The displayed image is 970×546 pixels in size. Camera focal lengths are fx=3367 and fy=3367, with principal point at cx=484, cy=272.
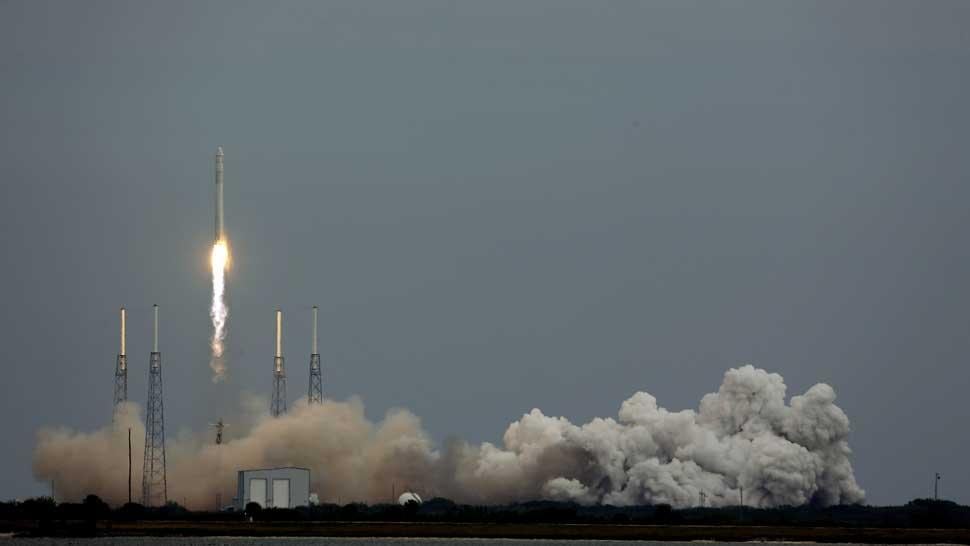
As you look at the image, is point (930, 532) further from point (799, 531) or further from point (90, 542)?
point (90, 542)

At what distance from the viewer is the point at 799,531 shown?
192 m

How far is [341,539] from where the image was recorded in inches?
7234

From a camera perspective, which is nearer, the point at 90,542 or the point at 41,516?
the point at 90,542

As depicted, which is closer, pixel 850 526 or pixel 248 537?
pixel 248 537

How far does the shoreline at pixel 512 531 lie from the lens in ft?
614

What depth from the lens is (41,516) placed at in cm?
19850

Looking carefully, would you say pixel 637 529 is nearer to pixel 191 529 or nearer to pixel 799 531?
pixel 799 531

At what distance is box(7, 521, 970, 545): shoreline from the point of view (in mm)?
187000

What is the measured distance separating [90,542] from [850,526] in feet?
150

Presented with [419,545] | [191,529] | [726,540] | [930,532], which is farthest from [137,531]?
[930,532]

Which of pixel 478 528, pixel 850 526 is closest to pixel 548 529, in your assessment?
pixel 478 528

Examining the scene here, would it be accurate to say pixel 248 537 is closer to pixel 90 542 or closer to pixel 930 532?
pixel 90 542

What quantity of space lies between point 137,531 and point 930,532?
45.8m

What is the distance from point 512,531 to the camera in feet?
635
